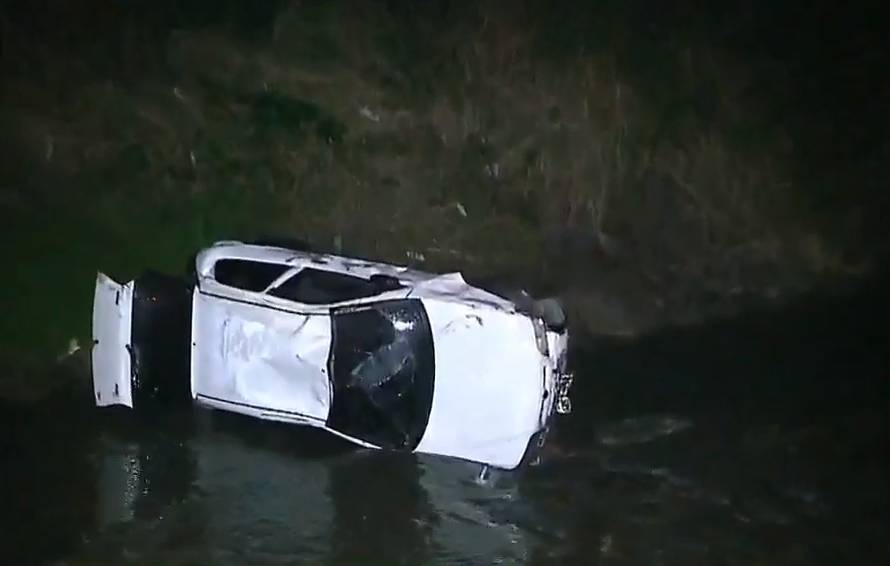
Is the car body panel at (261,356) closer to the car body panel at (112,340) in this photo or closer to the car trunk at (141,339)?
the car trunk at (141,339)

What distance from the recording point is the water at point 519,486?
4520mm

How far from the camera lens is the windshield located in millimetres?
5051

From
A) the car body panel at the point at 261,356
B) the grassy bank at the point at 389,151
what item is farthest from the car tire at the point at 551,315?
the grassy bank at the point at 389,151

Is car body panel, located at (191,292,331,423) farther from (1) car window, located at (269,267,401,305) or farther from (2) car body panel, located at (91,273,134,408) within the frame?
(2) car body panel, located at (91,273,134,408)

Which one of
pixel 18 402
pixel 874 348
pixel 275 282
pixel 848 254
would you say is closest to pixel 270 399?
pixel 275 282

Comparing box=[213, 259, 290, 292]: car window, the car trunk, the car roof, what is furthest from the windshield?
the car trunk

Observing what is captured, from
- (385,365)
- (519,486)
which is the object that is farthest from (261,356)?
(519,486)

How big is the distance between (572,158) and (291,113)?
5.38 feet

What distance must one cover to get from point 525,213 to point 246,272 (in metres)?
1.94

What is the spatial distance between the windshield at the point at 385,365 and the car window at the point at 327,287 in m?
0.20

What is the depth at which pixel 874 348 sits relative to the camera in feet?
21.2

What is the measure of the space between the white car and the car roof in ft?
0.04

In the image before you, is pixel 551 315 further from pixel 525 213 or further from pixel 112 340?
pixel 112 340

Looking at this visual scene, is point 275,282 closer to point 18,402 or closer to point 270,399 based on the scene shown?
point 270,399
